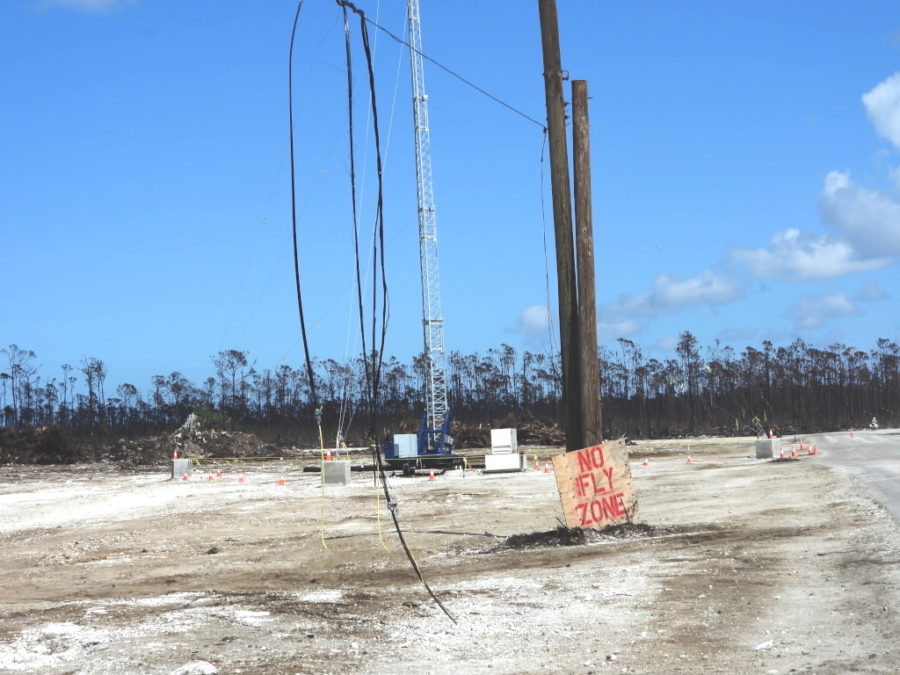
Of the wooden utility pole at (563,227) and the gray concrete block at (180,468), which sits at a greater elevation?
the wooden utility pole at (563,227)

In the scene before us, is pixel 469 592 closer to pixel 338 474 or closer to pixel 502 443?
pixel 338 474

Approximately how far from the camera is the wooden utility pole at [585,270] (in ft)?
47.4

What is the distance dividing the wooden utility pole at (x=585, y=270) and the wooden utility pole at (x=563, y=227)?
0.30ft

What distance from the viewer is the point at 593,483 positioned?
14.4 m

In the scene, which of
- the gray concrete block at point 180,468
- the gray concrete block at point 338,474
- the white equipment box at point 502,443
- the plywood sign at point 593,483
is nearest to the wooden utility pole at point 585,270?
the plywood sign at point 593,483

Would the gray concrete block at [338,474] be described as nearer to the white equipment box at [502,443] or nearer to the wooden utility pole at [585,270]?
the white equipment box at [502,443]

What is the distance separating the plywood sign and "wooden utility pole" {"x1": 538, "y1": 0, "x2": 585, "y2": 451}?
1.02 ft

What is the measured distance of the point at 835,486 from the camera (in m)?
21.0

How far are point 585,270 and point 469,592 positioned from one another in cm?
552

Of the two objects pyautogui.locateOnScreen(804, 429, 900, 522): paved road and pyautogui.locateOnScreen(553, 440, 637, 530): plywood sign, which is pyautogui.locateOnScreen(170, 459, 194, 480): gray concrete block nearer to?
pyautogui.locateOnScreen(804, 429, 900, 522): paved road

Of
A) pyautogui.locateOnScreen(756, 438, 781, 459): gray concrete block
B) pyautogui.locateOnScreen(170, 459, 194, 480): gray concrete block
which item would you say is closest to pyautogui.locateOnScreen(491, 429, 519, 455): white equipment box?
pyautogui.locateOnScreen(756, 438, 781, 459): gray concrete block

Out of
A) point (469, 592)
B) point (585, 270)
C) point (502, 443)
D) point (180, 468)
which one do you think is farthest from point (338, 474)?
point (469, 592)

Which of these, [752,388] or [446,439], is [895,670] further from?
[752,388]

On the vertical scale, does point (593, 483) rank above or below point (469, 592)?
above
